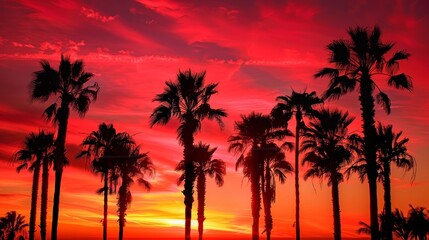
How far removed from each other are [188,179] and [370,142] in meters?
12.6

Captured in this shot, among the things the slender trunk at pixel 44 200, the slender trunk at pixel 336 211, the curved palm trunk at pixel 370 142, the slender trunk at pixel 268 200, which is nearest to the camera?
the curved palm trunk at pixel 370 142

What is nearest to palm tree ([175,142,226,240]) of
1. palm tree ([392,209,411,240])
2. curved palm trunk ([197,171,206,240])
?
curved palm trunk ([197,171,206,240])

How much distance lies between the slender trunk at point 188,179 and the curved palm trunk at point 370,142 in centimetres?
1197

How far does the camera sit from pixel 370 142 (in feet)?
103

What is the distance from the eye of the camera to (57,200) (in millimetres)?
35906

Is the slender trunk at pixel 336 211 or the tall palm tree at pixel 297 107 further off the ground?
the tall palm tree at pixel 297 107

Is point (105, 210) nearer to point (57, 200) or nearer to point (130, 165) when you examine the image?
point (130, 165)

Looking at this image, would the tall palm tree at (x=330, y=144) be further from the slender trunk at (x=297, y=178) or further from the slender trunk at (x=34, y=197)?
the slender trunk at (x=34, y=197)

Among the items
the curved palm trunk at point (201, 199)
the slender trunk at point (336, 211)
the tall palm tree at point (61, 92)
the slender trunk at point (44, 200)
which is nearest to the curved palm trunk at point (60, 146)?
the tall palm tree at point (61, 92)

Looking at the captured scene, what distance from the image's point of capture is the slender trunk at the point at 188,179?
35.2 meters

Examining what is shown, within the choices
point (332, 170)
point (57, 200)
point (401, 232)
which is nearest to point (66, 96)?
point (57, 200)

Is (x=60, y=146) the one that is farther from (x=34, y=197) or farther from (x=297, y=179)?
(x=34, y=197)

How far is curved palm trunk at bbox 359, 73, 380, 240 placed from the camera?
30.9 metres

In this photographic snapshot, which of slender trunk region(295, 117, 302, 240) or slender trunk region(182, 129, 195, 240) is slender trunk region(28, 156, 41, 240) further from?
slender trunk region(295, 117, 302, 240)
